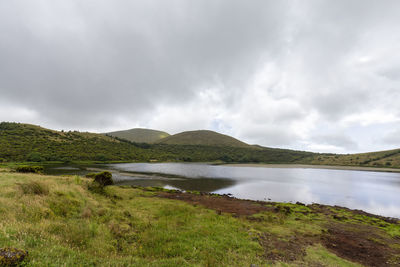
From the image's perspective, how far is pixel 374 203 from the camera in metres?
34.1

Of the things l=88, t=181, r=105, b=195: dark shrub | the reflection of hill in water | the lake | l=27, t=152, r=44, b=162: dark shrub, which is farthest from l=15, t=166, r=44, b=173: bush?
l=27, t=152, r=44, b=162: dark shrub

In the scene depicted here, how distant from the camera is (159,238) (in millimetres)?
10500

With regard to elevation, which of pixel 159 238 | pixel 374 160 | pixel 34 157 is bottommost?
pixel 159 238

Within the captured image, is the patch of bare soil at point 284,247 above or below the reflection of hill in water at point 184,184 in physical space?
above

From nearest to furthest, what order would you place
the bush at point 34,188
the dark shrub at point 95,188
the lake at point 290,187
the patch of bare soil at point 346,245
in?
Result: 1. the patch of bare soil at point 346,245
2. the bush at point 34,188
3. the dark shrub at point 95,188
4. the lake at point 290,187

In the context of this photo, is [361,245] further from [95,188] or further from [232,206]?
[95,188]

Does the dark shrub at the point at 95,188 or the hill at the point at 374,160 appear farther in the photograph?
the hill at the point at 374,160

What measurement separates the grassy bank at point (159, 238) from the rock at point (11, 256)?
272 mm

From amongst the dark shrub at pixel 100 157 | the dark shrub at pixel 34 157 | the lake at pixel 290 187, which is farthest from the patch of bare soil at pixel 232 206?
the dark shrub at pixel 100 157

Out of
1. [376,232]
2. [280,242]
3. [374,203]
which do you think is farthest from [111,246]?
[374,203]

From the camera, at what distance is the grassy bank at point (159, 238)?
6805 mm

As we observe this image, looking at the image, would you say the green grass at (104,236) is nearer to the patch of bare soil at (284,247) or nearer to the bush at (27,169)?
the patch of bare soil at (284,247)

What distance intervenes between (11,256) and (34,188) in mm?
11359

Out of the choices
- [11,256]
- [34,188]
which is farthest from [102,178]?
[11,256]
